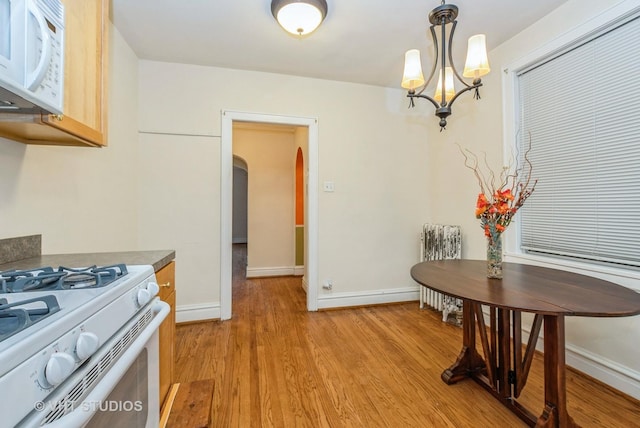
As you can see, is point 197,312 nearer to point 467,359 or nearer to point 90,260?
point 90,260

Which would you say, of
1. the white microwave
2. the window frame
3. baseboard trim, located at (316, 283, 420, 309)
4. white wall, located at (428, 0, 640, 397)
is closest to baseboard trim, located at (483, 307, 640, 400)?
white wall, located at (428, 0, 640, 397)

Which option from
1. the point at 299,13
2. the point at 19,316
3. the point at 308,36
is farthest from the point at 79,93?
the point at 308,36

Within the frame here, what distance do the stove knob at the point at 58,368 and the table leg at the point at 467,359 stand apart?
6.28 feet

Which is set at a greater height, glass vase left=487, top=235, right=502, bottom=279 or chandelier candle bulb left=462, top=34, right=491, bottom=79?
chandelier candle bulb left=462, top=34, right=491, bottom=79

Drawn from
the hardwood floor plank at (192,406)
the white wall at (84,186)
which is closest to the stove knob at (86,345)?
the hardwood floor plank at (192,406)

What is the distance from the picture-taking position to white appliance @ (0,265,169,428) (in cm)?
47

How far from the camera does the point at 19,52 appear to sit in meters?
0.81

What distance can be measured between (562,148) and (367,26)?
5.63 ft

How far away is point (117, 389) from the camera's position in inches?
30.4

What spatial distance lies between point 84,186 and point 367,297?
2.77 m

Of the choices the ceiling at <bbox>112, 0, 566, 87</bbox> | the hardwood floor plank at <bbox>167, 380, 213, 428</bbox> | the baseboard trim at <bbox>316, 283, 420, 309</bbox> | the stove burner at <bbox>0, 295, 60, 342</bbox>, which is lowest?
the hardwood floor plank at <bbox>167, 380, 213, 428</bbox>

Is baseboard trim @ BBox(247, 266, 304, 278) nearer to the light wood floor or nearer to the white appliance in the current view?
the light wood floor

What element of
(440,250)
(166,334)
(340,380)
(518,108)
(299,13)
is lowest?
(340,380)

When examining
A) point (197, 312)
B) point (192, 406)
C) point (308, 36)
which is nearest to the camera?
point (192, 406)
